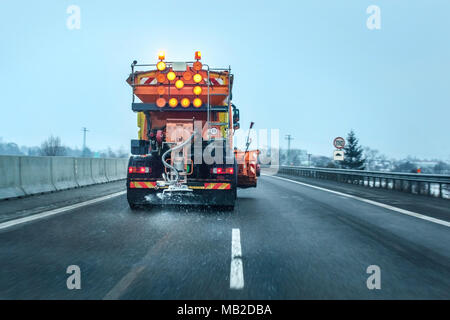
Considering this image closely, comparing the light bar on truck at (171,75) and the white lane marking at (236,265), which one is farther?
the light bar on truck at (171,75)

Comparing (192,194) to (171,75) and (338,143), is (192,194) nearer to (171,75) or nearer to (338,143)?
(171,75)

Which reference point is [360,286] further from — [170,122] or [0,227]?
[170,122]

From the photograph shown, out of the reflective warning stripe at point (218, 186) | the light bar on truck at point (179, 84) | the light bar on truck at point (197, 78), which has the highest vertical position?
the light bar on truck at point (197, 78)

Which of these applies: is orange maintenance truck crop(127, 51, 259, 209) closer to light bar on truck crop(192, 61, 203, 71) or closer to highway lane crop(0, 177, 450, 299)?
light bar on truck crop(192, 61, 203, 71)

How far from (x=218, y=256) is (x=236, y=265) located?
0.44 meters

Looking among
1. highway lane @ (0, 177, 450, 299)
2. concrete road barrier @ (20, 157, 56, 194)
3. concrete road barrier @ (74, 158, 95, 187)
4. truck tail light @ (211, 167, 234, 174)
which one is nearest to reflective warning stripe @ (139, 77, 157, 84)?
truck tail light @ (211, 167, 234, 174)

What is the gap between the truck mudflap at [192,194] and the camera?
8094 mm

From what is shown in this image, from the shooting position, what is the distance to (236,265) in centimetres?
411

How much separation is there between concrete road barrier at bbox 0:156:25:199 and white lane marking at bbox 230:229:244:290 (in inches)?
274

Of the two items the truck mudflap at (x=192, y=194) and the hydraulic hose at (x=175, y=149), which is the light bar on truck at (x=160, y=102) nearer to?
the hydraulic hose at (x=175, y=149)

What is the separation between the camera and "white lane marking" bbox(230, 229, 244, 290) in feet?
11.5

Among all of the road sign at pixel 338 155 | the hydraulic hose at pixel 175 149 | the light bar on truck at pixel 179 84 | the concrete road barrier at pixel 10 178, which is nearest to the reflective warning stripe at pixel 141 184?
the hydraulic hose at pixel 175 149

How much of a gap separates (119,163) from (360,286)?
17687 millimetres
